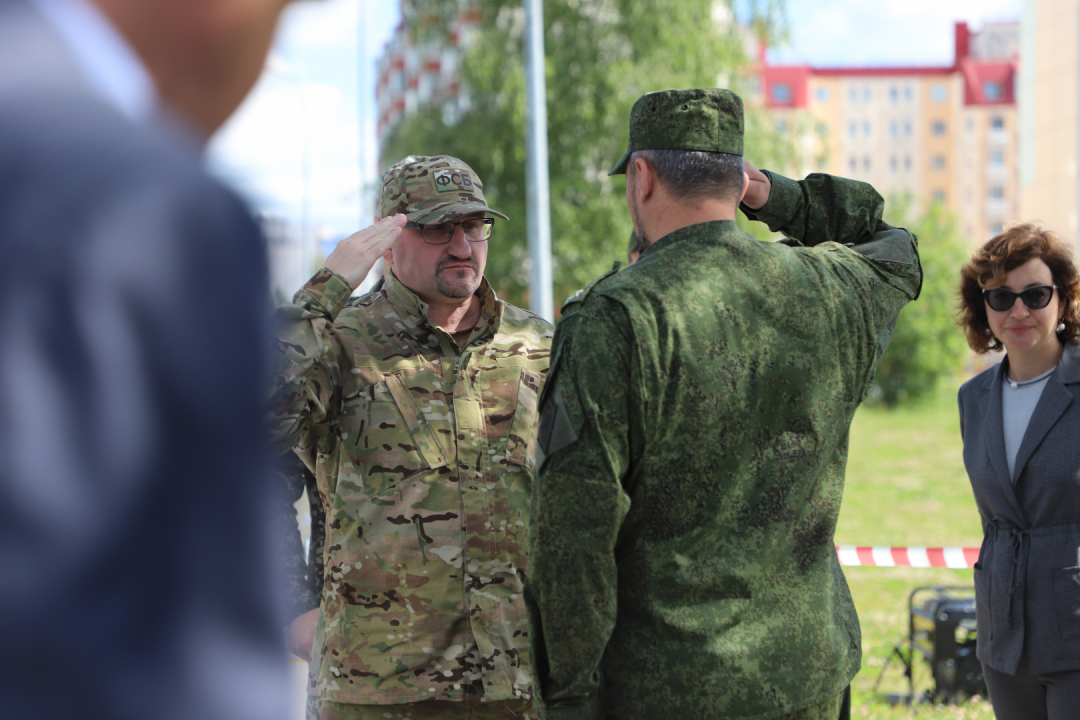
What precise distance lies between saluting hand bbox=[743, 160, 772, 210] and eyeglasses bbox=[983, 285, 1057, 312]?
151cm

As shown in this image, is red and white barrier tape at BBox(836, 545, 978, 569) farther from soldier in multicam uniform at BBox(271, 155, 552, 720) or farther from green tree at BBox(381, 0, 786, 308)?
green tree at BBox(381, 0, 786, 308)

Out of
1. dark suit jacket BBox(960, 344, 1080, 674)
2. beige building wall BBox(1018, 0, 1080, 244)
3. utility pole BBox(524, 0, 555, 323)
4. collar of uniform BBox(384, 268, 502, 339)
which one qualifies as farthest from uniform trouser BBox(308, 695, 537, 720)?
beige building wall BBox(1018, 0, 1080, 244)

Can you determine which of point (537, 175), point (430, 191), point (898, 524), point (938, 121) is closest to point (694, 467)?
point (430, 191)

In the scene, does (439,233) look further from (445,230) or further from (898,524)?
(898,524)

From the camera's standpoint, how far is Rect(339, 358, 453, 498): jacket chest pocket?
2.77 metres

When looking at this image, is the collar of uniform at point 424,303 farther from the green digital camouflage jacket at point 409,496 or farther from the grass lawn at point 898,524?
the grass lawn at point 898,524

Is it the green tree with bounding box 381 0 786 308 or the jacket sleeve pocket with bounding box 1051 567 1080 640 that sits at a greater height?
the green tree with bounding box 381 0 786 308

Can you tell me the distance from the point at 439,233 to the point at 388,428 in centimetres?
65

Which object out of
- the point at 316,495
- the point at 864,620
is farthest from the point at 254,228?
the point at 864,620

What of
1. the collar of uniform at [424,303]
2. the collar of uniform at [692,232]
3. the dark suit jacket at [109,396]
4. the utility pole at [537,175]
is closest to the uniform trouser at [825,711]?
the collar of uniform at [692,232]

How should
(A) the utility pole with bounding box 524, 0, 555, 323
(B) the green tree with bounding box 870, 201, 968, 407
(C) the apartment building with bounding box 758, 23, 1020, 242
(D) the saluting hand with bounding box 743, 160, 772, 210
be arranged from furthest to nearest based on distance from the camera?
(C) the apartment building with bounding box 758, 23, 1020, 242, (B) the green tree with bounding box 870, 201, 968, 407, (A) the utility pole with bounding box 524, 0, 555, 323, (D) the saluting hand with bounding box 743, 160, 772, 210

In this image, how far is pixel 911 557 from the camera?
212 inches

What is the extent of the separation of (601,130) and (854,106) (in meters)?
74.3

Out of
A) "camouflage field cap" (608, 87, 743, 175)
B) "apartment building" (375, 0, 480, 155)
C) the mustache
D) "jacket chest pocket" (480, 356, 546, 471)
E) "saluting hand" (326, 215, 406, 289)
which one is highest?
"apartment building" (375, 0, 480, 155)
